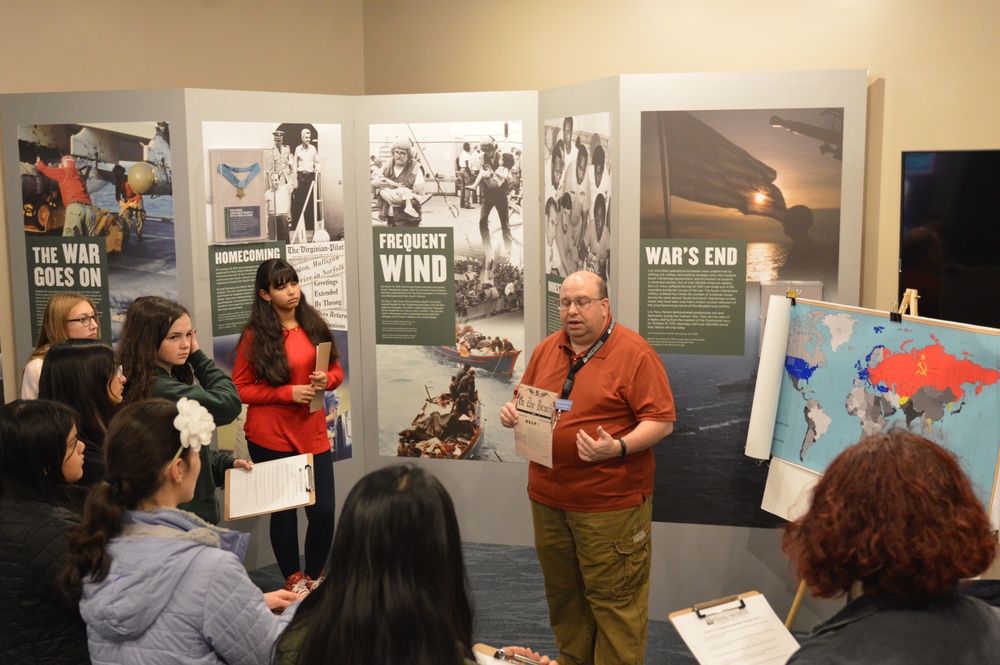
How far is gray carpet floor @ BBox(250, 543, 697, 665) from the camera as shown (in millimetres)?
4062

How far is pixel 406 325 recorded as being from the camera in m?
5.09

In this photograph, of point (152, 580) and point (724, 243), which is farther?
point (724, 243)

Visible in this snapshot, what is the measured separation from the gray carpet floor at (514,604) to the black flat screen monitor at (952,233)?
1850 millimetres

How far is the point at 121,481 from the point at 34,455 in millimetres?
420

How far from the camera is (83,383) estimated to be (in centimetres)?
296

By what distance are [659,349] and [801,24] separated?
72.8 inches

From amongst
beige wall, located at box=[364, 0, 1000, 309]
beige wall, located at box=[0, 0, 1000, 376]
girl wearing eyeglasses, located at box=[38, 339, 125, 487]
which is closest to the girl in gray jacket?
girl wearing eyeglasses, located at box=[38, 339, 125, 487]

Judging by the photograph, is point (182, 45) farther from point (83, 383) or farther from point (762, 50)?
point (762, 50)

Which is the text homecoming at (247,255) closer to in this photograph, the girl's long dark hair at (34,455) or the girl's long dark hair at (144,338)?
the girl's long dark hair at (144,338)

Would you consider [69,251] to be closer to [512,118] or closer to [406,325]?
[406,325]

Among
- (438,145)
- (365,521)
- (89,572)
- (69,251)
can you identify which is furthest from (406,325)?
(365,521)

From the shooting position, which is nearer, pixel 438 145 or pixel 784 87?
pixel 784 87

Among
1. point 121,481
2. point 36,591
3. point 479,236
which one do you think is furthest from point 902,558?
point 479,236

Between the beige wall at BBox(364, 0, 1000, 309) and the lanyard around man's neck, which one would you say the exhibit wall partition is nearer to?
the beige wall at BBox(364, 0, 1000, 309)
